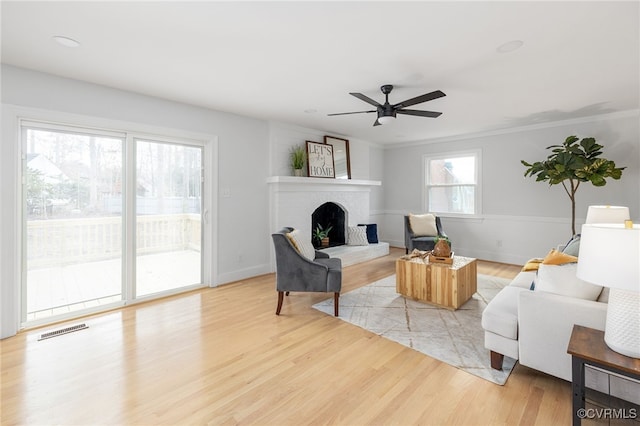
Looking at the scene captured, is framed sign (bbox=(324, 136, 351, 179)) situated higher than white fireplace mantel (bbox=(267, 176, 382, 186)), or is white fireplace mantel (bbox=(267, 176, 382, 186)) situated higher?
framed sign (bbox=(324, 136, 351, 179))

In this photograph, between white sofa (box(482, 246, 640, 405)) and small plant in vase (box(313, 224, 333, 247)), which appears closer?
white sofa (box(482, 246, 640, 405))

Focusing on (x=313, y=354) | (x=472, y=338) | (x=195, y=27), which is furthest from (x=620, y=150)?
A: (x=195, y=27)

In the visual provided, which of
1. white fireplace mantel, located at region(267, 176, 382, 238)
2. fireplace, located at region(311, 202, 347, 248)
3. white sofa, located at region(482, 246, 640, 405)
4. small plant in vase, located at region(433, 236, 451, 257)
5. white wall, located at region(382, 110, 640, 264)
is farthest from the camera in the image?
fireplace, located at region(311, 202, 347, 248)

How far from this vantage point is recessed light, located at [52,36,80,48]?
2263 mm

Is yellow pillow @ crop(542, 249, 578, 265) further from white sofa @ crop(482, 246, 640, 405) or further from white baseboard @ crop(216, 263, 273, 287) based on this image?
white baseboard @ crop(216, 263, 273, 287)

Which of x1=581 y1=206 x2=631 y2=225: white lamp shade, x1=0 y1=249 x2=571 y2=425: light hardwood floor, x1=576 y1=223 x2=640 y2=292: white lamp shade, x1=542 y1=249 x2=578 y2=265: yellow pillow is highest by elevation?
x1=581 y1=206 x2=631 y2=225: white lamp shade

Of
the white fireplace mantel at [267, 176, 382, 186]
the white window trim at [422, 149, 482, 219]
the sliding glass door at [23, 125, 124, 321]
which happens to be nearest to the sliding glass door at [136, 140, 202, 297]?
the sliding glass door at [23, 125, 124, 321]

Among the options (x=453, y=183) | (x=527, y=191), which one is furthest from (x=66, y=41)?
(x=527, y=191)

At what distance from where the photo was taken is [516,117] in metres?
4.58

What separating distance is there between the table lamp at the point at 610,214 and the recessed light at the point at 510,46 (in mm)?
1874

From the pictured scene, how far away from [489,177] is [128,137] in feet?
19.0

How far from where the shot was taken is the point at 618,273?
1.30 m

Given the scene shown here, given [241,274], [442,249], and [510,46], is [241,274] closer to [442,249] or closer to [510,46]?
[442,249]

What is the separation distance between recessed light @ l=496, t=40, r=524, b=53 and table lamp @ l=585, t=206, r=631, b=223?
6.15 ft
